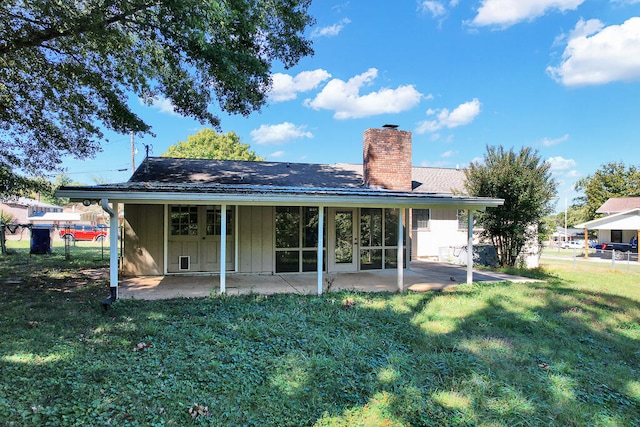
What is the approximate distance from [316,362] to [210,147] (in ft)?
109

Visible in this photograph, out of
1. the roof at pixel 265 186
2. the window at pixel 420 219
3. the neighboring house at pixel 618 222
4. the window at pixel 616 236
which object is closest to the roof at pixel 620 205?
the neighboring house at pixel 618 222

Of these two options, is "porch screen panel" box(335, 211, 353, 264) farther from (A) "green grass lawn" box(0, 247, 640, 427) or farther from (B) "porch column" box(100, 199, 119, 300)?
(B) "porch column" box(100, 199, 119, 300)

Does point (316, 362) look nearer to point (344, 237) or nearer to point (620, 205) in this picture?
point (344, 237)

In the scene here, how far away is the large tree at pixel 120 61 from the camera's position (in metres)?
7.08

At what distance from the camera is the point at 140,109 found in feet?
34.4

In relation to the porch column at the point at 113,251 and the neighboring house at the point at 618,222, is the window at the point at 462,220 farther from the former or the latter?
the porch column at the point at 113,251

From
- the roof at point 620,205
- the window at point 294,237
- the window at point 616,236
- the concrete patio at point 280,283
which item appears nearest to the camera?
the concrete patio at point 280,283

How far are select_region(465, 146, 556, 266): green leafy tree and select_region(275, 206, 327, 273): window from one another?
629 cm

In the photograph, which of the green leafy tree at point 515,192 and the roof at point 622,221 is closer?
the green leafy tree at point 515,192

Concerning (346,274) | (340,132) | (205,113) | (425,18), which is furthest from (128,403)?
(340,132)

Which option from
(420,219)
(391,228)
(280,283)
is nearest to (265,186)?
(280,283)

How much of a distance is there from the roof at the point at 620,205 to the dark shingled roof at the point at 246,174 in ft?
83.1

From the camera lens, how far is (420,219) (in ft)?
53.9

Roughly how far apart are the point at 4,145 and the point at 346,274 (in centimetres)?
1073
